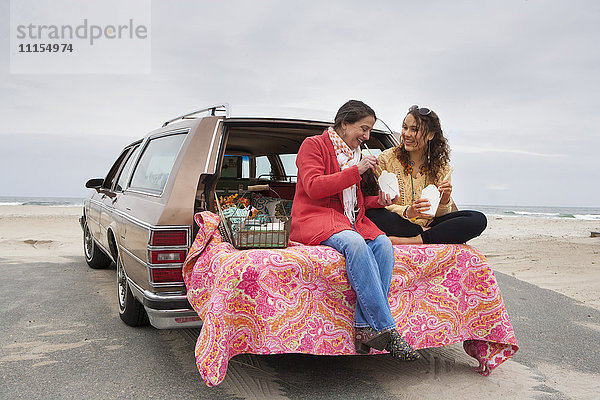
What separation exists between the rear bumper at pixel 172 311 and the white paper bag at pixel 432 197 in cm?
170

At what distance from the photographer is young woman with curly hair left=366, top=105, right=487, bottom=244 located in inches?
141

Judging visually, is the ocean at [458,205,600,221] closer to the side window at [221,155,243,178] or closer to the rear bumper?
the side window at [221,155,243,178]

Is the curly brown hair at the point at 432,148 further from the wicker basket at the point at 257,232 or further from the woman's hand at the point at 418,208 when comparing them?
the wicker basket at the point at 257,232

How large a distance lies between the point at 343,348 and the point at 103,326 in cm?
251

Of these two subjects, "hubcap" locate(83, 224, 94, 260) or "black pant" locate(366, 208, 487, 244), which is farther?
"hubcap" locate(83, 224, 94, 260)

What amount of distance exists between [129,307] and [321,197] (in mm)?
2140

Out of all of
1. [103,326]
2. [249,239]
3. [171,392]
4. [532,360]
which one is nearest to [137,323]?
[103,326]

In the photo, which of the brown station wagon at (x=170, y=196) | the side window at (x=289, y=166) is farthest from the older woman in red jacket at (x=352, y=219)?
the side window at (x=289, y=166)

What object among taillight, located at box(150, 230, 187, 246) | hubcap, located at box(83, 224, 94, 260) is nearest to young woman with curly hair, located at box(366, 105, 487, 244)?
taillight, located at box(150, 230, 187, 246)

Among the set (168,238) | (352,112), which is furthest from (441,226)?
(168,238)

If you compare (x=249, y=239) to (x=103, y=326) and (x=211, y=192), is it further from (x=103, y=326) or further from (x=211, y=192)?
(x=103, y=326)

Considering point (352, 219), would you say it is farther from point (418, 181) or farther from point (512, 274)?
point (512, 274)

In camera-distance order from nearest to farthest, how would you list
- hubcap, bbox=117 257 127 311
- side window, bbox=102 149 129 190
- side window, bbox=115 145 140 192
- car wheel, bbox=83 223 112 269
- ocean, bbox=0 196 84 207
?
hubcap, bbox=117 257 127 311, side window, bbox=115 145 140 192, side window, bbox=102 149 129 190, car wheel, bbox=83 223 112 269, ocean, bbox=0 196 84 207

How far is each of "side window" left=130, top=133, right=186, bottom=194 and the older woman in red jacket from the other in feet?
3.35
